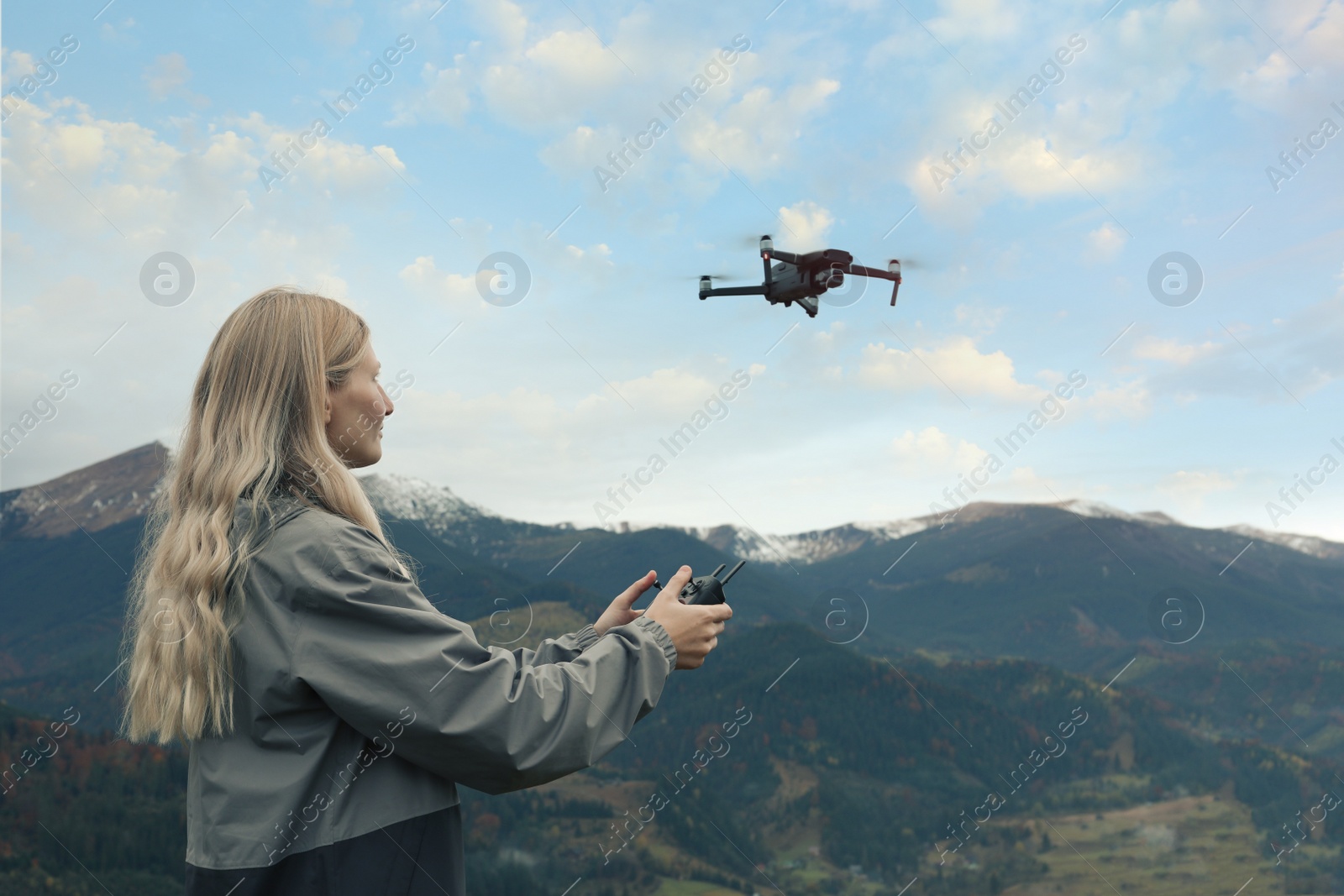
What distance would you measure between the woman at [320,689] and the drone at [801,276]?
11289 millimetres

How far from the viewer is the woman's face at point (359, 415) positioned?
3.21 m

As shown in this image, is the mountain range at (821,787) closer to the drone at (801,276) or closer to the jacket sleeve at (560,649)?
the drone at (801,276)

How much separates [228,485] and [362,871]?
1244 millimetres

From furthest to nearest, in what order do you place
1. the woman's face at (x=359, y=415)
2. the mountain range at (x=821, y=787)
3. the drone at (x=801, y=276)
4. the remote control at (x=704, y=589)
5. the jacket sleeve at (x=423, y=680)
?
the mountain range at (x=821, y=787), the drone at (x=801, y=276), the remote control at (x=704, y=589), the woman's face at (x=359, y=415), the jacket sleeve at (x=423, y=680)

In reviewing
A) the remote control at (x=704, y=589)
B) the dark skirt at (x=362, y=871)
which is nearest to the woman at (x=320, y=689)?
the dark skirt at (x=362, y=871)

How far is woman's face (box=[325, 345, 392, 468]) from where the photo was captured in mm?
3205

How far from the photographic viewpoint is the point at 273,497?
9.51 feet

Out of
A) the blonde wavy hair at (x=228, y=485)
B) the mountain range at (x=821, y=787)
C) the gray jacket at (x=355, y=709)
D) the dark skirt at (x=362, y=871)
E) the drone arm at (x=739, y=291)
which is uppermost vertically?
the drone arm at (x=739, y=291)

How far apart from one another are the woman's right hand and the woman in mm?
81

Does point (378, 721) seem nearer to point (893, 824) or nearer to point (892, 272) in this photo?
point (892, 272)

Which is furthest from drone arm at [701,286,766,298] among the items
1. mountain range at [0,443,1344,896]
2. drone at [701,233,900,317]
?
mountain range at [0,443,1344,896]

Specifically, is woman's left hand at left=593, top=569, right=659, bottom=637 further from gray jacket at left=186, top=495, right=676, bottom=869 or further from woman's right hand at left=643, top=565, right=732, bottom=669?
gray jacket at left=186, top=495, right=676, bottom=869

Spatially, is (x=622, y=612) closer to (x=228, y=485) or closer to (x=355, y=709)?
(x=355, y=709)

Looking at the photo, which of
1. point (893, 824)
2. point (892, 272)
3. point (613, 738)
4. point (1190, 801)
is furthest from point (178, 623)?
point (1190, 801)
